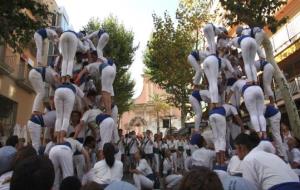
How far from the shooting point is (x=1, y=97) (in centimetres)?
2294

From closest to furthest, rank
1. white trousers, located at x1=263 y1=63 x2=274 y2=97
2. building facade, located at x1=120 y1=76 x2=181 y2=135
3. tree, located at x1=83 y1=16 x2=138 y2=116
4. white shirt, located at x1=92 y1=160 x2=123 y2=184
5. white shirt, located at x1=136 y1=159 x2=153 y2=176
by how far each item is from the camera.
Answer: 1. white shirt, located at x1=92 y1=160 x2=123 y2=184
2. white trousers, located at x1=263 y1=63 x2=274 y2=97
3. white shirt, located at x1=136 y1=159 x2=153 y2=176
4. tree, located at x1=83 y1=16 x2=138 y2=116
5. building facade, located at x1=120 y1=76 x2=181 y2=135

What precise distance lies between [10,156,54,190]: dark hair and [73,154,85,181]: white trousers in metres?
5.25

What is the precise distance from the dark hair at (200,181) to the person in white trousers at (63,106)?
17.4 feet

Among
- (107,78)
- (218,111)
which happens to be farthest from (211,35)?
(107,78)

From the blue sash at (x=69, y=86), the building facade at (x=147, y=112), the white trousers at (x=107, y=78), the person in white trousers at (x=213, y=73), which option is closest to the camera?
the blue sash at (x=69, y=86)

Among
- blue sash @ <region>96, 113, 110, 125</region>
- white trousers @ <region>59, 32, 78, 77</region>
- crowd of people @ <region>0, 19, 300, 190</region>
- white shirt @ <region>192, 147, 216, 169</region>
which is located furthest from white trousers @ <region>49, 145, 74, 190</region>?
white shirt @ <region>192, 147, 216, 169</region>

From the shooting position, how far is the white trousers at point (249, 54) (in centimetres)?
868

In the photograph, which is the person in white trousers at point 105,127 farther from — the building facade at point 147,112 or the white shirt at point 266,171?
the building facade at point 147,112

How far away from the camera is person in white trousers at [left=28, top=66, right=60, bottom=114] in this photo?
870 centimetres

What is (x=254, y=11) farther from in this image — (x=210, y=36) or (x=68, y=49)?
(x=68, y=49)

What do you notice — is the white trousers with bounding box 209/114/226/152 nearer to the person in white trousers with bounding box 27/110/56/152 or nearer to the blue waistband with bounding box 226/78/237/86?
the blue waistband with bounding box 226/78/237/86

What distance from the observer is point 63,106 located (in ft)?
26.2

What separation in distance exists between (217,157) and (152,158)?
939 centimetres

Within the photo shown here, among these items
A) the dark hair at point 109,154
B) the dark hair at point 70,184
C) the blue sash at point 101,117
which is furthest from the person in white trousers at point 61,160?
the dark hair at point 70,184
